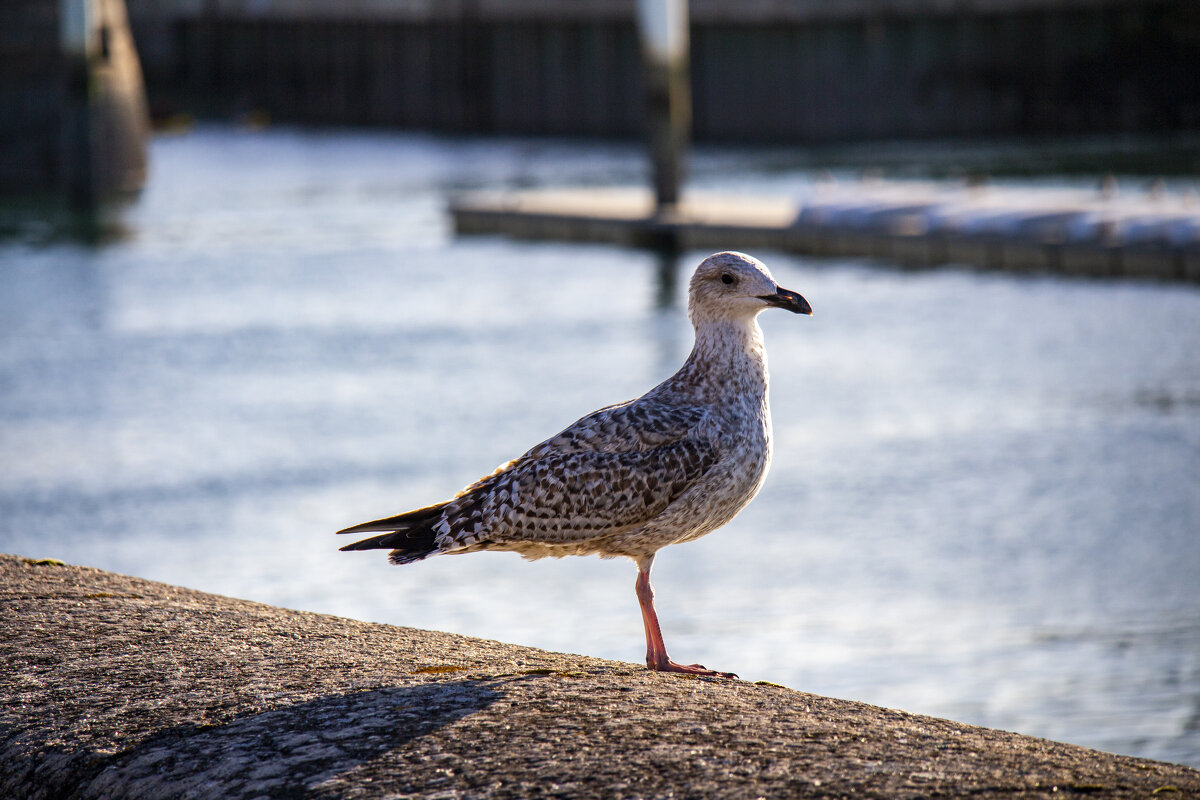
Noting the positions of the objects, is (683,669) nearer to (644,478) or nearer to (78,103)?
(644,478)

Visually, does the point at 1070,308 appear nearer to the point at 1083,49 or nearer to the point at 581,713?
the point at 581,713

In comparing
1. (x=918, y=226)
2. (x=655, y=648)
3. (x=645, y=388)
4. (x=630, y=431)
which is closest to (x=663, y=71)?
(x=918, y=226)

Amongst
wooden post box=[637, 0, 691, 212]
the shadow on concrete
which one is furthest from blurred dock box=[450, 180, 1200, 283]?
the shadow on concrete

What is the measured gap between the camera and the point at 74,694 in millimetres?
4910

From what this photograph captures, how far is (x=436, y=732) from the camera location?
4.51m

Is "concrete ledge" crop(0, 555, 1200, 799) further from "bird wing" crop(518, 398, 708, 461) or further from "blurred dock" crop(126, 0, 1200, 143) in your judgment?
"blurred dock" crop(126, 0, 1200, 143)

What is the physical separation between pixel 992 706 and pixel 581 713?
5797 millimetres

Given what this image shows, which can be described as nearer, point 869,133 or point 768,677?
point 768,677

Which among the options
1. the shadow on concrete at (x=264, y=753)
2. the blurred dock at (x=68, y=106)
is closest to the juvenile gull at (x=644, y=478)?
the shadow on concrete at (x=264, y=753)

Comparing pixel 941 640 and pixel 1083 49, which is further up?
pixel 1083 49

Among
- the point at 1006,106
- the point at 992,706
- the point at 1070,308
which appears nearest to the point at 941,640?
the point at 992,706

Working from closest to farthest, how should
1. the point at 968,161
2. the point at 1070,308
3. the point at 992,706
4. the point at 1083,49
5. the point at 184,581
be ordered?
the point at 992,706
the point at 184,581
the point at 1070,308
the point at 968,161
the point at 1083,49

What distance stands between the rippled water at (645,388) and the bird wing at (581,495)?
176 inches

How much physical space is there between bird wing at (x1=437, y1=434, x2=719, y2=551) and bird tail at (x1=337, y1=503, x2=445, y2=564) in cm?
8
